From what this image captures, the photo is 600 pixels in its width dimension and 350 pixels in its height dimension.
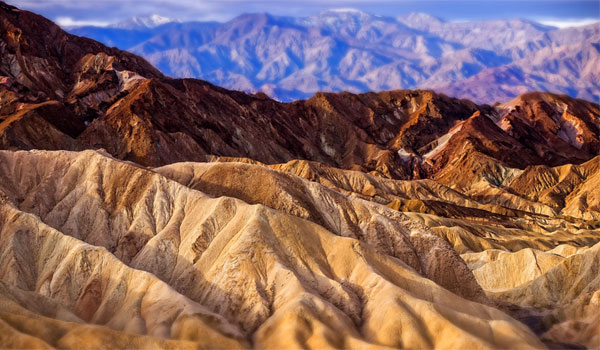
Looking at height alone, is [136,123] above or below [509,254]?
above

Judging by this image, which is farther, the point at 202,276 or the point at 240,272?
the point at 202,276

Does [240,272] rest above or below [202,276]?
above

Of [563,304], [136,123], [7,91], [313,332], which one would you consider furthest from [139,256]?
[7,91]

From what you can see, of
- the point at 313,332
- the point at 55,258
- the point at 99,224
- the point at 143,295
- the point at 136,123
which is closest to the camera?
Result: the point at 313,332

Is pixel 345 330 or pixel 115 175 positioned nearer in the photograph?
pixel 345 330

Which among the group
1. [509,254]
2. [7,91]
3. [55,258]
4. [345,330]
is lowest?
[509,254]

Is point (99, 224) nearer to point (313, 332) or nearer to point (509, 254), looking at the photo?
point (313, 332)

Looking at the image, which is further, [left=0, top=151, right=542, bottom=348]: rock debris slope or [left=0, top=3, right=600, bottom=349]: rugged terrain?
[left=0, top=3, right=600, bottom=349]: rugged terrain

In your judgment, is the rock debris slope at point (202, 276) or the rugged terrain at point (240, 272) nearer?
the rock debris slope at point (202, 276)
